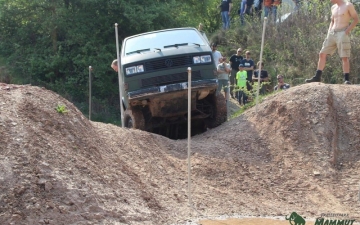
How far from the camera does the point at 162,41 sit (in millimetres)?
12344

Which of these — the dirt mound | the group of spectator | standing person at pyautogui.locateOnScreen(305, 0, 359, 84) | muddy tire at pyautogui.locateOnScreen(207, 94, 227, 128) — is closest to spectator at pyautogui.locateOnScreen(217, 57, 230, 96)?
the group of spectator

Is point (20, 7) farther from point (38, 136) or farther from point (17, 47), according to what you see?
point (38, 136)

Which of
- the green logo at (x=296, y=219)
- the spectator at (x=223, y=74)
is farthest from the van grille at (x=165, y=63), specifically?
the green logo at (x=296, y=219)

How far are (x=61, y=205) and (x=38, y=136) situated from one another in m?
1.24

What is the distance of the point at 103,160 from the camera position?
8.31 metres

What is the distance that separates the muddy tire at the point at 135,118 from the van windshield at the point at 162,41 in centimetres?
111

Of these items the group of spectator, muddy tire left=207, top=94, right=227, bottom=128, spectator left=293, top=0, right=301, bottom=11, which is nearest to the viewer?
muddy tire left=207, top=94, right=227, bottom=128

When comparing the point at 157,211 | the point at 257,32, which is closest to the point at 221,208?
the point at 157,211

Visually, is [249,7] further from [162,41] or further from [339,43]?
[162,41]

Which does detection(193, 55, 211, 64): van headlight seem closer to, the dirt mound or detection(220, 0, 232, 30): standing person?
the dirt mound

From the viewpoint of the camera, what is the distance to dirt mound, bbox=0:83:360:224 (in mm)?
6914

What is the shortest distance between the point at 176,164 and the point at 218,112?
9.88 feet

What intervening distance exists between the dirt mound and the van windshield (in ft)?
5.75

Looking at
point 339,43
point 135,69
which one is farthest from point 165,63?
point 339,43
